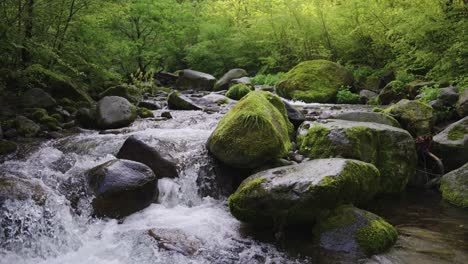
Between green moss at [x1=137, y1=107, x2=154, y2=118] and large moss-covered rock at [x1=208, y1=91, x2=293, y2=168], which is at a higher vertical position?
large moss-covered rock at [x1=208, y1=91, x2=293, y2=168]

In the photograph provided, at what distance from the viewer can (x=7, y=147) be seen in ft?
22.9

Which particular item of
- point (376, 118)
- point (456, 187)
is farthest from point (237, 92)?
point (456, 187)

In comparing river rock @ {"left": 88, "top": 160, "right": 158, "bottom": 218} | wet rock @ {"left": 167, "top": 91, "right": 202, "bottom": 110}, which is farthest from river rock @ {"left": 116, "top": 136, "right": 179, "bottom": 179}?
wet rock @ {"left": 167, "top": 91, "right": 202, "bottom": 110}

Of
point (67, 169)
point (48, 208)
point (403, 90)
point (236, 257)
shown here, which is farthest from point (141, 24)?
point (236, 257)

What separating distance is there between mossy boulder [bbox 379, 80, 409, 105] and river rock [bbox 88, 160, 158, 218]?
27.5 ft

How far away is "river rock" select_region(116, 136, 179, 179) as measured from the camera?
6059 mm

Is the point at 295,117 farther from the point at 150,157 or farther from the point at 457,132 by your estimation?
the point at 150,157

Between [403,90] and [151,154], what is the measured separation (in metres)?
8.47

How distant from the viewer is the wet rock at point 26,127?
26.6 ft

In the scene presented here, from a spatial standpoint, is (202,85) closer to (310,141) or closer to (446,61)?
(446,61)

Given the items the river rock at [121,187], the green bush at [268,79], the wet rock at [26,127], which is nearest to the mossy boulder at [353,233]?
the river rock at [121,187]

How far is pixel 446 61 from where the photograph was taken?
10.3 meters

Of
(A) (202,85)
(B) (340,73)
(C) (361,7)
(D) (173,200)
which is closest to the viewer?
(D) (173,200)

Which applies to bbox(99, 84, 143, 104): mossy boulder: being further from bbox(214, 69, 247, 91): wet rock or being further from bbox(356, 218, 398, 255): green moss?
bbox(356, 218, 398, 255): green moss
